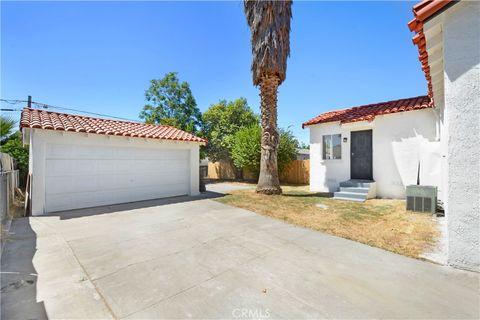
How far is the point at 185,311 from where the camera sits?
2.22 metres

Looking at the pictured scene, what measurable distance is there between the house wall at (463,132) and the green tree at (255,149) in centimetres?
1262

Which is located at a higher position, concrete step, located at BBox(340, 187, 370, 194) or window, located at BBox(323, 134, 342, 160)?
window, located at BBox(323, 134, 342, 160)

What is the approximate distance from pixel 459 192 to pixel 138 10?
427 inches

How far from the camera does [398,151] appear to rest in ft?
28.6

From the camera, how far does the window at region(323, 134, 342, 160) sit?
10.5m

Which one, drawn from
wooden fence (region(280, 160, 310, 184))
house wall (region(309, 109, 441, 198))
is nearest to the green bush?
wooden fence (region(280, 160, 310, 184))

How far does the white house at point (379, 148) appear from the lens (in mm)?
8102

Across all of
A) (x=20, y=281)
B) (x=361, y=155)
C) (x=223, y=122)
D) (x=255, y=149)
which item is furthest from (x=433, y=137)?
(x=223, y=122)

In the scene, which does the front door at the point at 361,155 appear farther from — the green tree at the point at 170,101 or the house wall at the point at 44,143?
the green tree at the point at 170,101

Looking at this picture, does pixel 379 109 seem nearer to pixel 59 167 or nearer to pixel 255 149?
pixel 255 149

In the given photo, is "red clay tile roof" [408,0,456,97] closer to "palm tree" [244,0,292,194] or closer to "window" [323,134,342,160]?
"palm tree" [244,0,292,194]

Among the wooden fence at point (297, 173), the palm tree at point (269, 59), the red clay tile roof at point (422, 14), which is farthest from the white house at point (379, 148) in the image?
the red clay tile roof at point (422, 14)

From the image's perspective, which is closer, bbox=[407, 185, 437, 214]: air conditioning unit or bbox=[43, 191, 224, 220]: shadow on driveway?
bbox=[407, 185, 437, 214]: air conditioning unit

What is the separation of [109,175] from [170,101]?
15440mm
